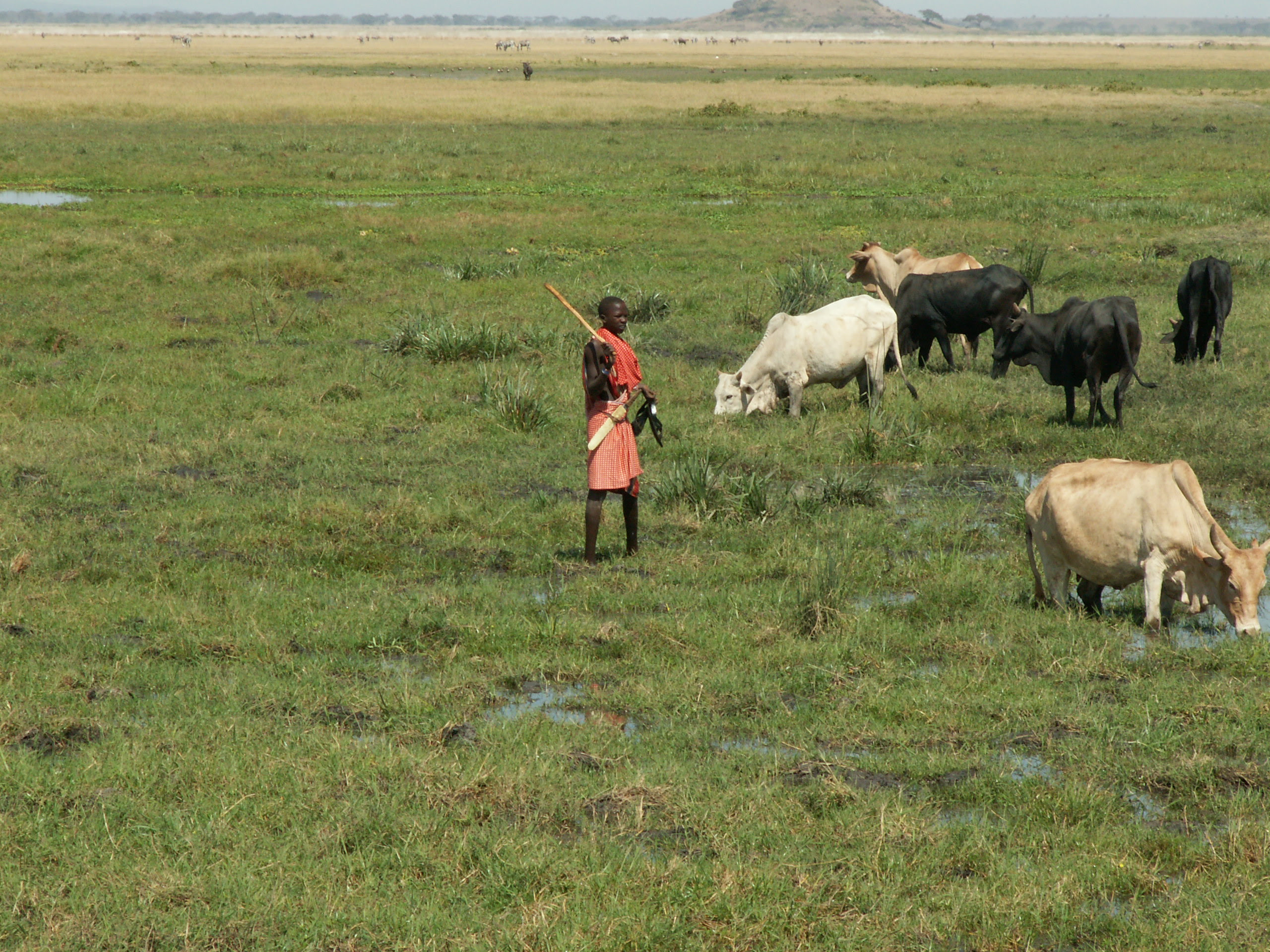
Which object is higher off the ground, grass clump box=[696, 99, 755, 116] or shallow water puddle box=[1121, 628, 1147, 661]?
grass clump box=[696, 99, 755, 116]

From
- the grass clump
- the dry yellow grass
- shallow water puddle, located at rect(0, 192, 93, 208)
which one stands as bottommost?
shallow water puddle, located at rect(0, 192, 93, 208)

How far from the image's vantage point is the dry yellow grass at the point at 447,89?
49000mm

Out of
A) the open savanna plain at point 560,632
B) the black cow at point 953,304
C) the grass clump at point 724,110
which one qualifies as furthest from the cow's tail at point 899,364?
the grass clump at point 724,110

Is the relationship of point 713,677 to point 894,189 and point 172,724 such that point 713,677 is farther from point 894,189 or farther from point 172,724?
point 894,189

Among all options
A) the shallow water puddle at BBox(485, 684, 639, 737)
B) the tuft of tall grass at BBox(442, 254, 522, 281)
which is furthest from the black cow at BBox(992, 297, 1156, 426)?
the tuft of tall grass at BBox(442, 254, 522, 281)

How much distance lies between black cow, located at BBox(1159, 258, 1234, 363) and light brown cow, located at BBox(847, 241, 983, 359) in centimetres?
283

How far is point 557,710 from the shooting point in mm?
6797

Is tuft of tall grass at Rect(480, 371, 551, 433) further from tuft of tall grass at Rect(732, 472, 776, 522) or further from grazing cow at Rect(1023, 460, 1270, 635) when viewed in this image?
grazing cow at Rect(1023, 460, 1270, 635)

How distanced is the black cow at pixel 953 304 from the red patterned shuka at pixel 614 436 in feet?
24.3

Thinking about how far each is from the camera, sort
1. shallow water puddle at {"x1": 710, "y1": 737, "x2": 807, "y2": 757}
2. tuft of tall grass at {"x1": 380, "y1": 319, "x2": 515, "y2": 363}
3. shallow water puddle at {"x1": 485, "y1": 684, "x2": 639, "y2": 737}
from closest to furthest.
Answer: shallow water puddle at {"x1": 710, "y1": 737, "x2": 807, "y2": 757} → shallow water puddle at {"x1": 485, "y1": 684, "x2": 639, "y2": 737} → tuft of tall grass at {"x1": 380, "y1": 319, "x2": 515, "y2": 363}

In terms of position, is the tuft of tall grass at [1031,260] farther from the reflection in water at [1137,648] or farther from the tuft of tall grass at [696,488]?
the reflection in water at [1137,648]

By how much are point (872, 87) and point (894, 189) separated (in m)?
43.0

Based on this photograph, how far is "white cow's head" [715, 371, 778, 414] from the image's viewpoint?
1361cm

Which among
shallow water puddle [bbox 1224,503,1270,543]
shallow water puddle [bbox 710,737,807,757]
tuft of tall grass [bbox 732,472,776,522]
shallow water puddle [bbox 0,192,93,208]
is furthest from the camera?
shallow water puddle [bbox 0,192,93,208]
